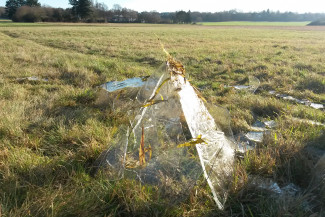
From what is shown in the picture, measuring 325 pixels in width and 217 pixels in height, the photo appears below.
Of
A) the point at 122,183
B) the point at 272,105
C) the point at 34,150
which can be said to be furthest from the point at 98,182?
the point at 272,105

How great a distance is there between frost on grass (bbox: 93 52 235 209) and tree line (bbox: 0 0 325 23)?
A: 6655 centimetres

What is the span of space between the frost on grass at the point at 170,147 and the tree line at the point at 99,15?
66548 mm

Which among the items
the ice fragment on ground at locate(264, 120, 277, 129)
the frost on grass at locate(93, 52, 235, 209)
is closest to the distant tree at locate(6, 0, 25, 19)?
the ice fragment on ground at locate(264, 120, 277, 129)

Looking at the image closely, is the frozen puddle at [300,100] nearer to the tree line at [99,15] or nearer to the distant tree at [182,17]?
the tree line at [99,15]

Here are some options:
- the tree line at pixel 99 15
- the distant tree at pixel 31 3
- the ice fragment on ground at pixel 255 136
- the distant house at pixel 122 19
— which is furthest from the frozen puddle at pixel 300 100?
the distant tree at pixel 31 3

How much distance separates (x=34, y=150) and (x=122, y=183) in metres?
1.22

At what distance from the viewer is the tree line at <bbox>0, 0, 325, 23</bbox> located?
6017 centimetres

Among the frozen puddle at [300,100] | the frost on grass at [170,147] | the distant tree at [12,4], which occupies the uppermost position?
the distant tree at [12,4]

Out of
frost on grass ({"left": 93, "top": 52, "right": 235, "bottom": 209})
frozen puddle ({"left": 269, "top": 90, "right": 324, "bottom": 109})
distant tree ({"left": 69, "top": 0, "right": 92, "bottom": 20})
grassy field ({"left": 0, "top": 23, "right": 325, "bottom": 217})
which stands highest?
distant tree ({"left": 69, "top": 0, "right": 92, "bottom": 20})

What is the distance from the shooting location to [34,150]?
2.54 meters

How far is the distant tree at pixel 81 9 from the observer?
209ft

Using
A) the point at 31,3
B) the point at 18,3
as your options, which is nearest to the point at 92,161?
the point at 31,3

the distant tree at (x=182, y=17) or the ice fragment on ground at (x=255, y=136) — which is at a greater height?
the distant tree at (x=182, y=17)

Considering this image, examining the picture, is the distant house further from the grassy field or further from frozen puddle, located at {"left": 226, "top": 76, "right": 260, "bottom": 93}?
the grassy field
